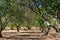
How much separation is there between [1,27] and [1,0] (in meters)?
13.6

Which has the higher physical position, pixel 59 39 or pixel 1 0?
pixel 1 0

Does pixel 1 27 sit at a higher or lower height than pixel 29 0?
lower

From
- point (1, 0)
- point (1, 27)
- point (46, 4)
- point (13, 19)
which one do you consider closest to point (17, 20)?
point (13, 19)

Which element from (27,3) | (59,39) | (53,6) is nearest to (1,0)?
(27,3)

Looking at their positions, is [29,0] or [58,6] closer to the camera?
[58,6]

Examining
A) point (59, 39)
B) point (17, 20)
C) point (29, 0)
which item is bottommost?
point (59, 39)

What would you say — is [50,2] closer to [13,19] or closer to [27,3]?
[27,3]

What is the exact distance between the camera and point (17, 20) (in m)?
24.8

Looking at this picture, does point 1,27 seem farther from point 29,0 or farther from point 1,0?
point 29,0

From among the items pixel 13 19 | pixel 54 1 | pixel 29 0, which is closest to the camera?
pixel 54 1

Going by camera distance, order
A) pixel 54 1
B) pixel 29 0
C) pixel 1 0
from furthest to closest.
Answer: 1. pixel 1 0
2. pixel 29 0
3. pixel 54 1

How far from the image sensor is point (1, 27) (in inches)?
1003

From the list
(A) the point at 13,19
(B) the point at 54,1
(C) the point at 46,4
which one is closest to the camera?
(B) the point at 54,1

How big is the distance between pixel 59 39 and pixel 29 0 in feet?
34.5
